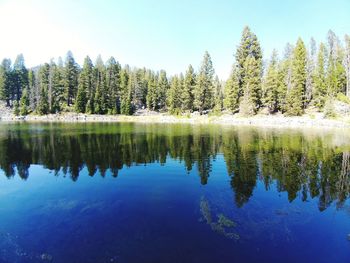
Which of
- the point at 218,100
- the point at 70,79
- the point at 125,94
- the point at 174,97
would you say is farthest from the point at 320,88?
the point at 70,79

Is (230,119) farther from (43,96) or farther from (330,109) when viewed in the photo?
(43,96)

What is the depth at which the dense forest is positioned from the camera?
65125 mm

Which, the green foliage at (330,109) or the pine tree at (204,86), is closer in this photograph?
the green foliage at (330,109)

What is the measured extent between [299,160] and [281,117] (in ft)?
146

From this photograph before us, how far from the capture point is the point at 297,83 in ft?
202

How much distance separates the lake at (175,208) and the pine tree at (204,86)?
57260 millimetres

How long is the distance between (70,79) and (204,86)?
49.6 m

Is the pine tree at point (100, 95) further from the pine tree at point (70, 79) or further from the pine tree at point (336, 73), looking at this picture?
the pine tree at point (336, 73)

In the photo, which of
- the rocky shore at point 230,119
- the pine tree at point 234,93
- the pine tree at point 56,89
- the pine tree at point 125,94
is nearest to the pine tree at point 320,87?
the rocky shore at point 230,119

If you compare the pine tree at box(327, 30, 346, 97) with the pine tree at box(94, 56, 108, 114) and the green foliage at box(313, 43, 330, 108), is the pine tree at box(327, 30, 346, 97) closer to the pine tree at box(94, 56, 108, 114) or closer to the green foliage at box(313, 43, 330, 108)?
the green foliage at box(313, 43, 330, 108)

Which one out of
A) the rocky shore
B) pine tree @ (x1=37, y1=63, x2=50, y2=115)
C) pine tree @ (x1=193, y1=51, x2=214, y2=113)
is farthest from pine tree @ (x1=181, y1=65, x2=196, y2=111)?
pine tree @ (x1=37, y1=63, x2=50, y2=115)

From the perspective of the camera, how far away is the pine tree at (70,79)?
9088cm

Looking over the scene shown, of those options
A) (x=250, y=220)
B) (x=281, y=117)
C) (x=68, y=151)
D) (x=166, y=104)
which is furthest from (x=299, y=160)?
(x=166, y=104)

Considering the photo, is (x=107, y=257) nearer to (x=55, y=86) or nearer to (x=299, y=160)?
(x=299, y=160)
